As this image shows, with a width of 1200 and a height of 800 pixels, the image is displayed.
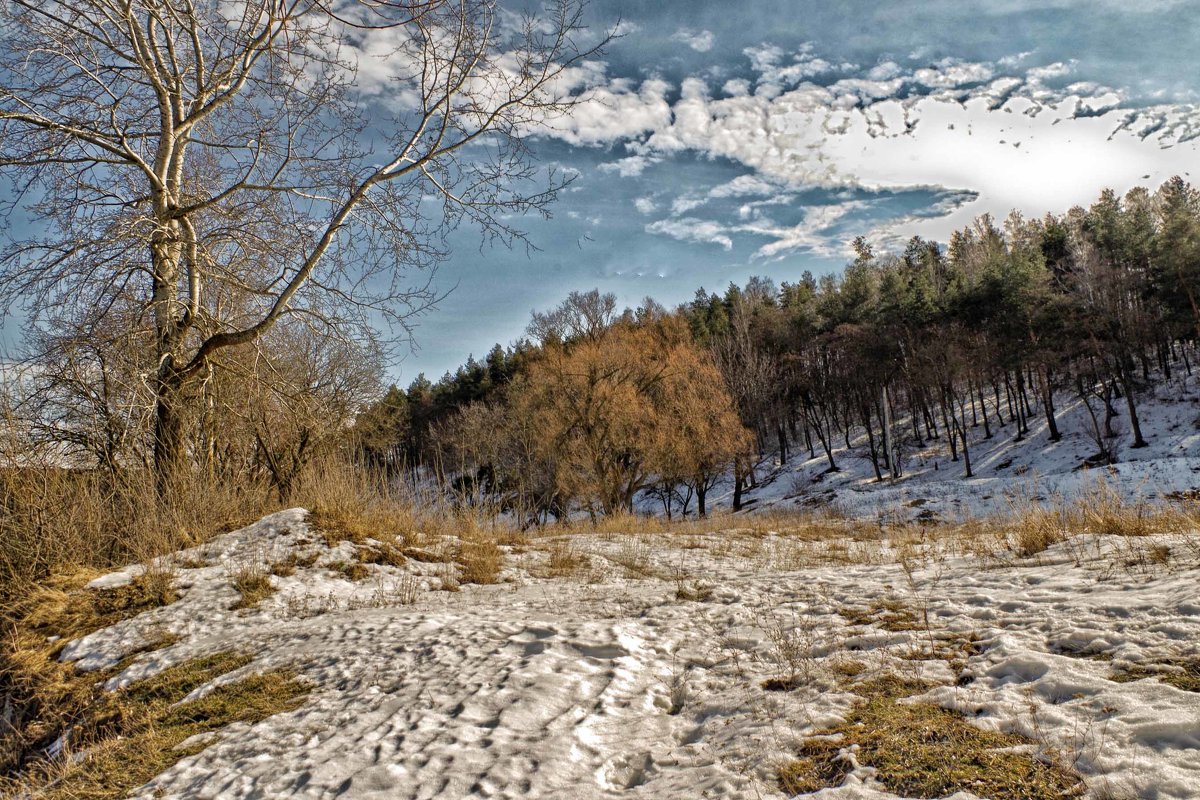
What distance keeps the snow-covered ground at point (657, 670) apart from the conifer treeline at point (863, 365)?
1326 cm

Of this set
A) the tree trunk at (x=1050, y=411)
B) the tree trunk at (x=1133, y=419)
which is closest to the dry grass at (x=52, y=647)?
the tree trunk at (x=1133, y=419)

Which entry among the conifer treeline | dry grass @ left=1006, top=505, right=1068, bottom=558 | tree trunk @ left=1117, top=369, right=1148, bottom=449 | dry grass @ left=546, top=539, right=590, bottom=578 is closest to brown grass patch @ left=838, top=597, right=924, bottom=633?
dry grass @ left=1006, top=505, right=1068, bottom=558

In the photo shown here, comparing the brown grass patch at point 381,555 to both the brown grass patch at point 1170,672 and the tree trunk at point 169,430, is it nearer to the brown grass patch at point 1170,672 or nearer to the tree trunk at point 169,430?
the tree trunk at point 169,430

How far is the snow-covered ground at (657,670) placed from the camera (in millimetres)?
2320

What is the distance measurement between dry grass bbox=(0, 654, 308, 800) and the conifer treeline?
45.4 feet

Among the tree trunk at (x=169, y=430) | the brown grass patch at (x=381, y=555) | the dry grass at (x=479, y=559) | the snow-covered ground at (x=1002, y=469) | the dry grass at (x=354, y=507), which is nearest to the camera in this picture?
the dry grass at (x=479, y=559)

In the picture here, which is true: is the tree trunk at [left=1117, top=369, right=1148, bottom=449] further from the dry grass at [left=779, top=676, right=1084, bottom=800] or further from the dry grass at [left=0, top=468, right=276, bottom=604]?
the dry grass at [left=0, top=468, right=276, bottom=604]

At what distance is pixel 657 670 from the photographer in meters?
3.55

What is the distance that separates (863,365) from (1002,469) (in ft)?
32.2

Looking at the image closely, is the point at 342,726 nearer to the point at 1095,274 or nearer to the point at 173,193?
the point at 173,193

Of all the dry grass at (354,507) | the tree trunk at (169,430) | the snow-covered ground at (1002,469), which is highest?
the tree trunk at (169,430)

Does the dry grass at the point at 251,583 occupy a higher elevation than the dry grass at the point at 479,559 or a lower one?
higher

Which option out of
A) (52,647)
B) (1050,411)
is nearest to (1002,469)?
(1050,411)

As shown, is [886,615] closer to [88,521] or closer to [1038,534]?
[1038,534]
